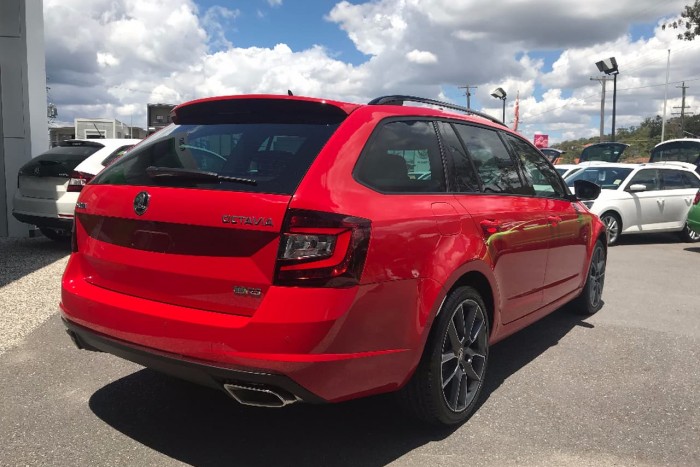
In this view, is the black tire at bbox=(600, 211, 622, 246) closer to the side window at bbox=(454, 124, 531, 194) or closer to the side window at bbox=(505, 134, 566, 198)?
the side window at bbox=(505, 134, 566, 198)

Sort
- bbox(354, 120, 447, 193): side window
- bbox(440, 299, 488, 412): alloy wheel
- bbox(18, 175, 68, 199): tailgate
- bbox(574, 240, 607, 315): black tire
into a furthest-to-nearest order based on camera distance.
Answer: bbox(18, 175, 68, 199): tailgate, bbox(574, 240, 607, 315): black tire, bbox(440, 299, 488, 412): alloy wheel, bbox(354, 120, 447, 193): side window

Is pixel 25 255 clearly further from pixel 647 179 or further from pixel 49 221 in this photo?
pixel 647 179

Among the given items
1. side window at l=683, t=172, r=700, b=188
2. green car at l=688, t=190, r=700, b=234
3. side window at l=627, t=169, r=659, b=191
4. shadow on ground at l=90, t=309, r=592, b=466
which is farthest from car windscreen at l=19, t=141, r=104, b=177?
side window at l=683, t=172, r=700, b=188

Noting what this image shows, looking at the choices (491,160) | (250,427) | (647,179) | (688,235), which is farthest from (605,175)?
(250,427)

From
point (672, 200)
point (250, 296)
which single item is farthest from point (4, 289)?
point (672, 200)

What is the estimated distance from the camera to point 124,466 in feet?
9.20

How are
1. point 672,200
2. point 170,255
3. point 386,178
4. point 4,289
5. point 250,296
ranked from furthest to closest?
point 672,200 < point 4,289 < point 386,178 < point 170,255 < point 250,296

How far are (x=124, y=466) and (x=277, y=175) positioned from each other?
1536 millimetres

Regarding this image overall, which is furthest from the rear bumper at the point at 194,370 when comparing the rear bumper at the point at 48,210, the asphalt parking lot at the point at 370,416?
the rear bumper at the point at 48,210

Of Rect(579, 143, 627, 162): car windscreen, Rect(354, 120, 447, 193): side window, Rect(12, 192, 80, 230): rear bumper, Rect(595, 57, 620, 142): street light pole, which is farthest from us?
Rect(595, 57, 620, 142): street light pole

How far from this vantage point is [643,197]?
11586mm

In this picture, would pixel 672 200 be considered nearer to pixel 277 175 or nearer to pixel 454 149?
pixel 454 149

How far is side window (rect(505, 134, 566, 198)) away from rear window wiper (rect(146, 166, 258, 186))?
94.2 inches

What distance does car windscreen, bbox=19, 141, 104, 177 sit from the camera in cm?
851
